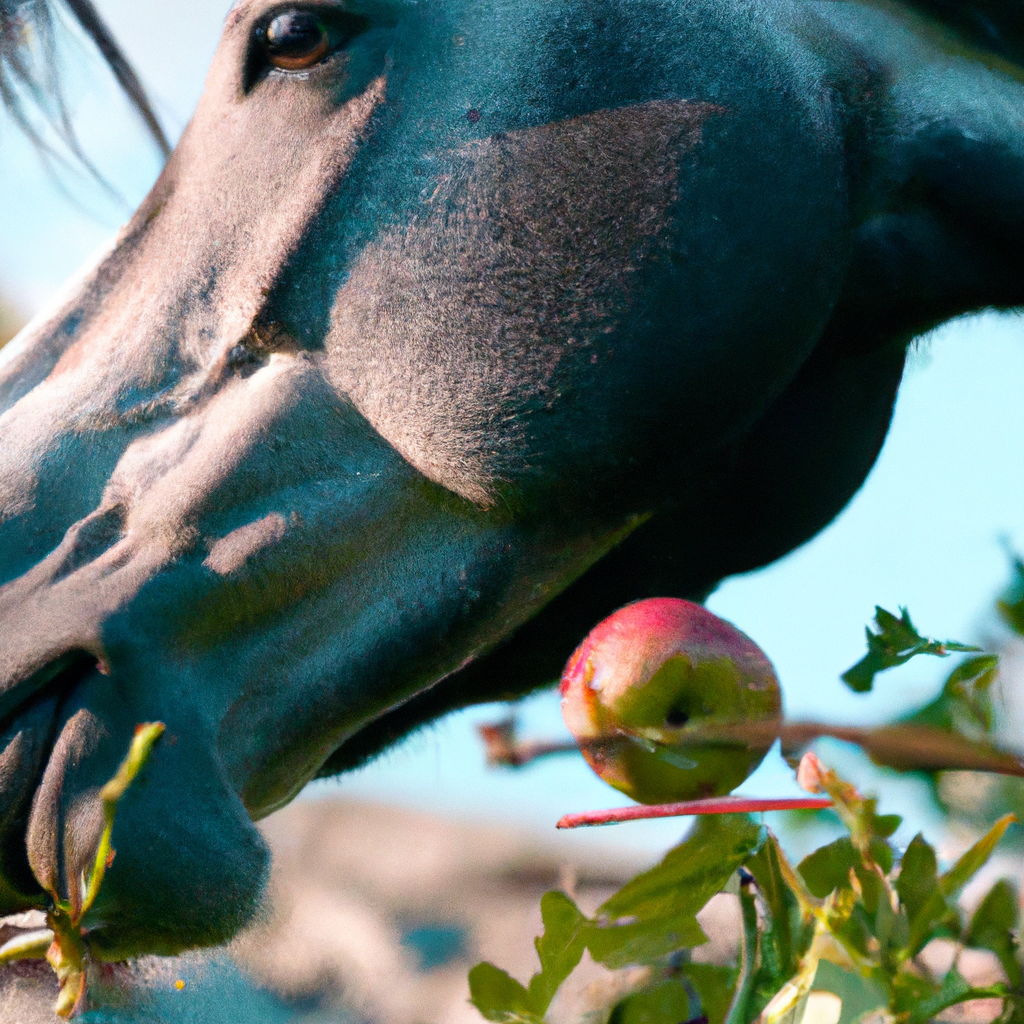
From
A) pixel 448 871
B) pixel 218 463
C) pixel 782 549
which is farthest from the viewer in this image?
pixel 782 549

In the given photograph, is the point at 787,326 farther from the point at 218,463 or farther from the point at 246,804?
the point at 246,804

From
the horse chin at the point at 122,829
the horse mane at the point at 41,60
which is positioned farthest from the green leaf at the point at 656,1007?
the horse mane at the point at 41,60

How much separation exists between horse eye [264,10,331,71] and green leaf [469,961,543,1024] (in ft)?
2.85

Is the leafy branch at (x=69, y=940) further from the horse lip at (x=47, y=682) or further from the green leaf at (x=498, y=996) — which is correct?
the green leaf at (x=498, y=996)

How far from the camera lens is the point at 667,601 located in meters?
0.92

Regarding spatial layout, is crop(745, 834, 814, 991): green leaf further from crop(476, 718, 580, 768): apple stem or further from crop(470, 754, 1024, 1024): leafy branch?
crop(476, 718, 580, 768): apple stem

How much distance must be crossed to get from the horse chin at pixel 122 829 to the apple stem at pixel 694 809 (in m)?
0.46

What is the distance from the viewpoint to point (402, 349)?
3.45 ft

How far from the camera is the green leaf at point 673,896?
2.20ft

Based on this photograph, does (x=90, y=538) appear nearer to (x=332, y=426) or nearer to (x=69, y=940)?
(x=332, y=426)

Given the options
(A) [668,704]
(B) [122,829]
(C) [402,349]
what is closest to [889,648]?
(A) [668,704]

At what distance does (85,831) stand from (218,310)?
52 cm

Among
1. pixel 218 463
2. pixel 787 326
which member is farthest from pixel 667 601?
pixel 218 463

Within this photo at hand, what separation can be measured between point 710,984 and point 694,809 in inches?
9.8
